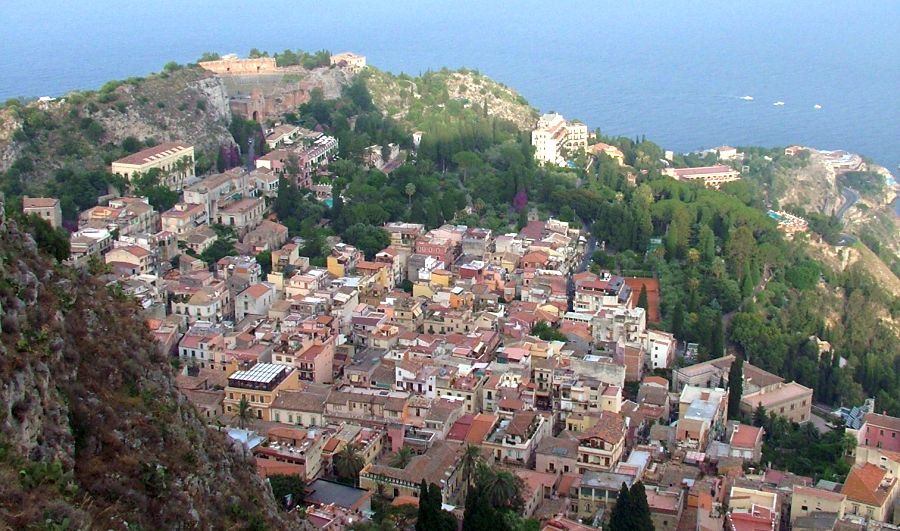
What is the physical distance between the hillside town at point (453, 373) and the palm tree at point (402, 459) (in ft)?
0.11

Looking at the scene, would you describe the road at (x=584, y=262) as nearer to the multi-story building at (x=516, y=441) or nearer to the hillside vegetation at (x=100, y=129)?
the multi-story building at (x=516, y=441)

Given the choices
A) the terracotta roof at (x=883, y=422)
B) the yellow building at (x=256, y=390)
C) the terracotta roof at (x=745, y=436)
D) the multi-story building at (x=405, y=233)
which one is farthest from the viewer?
→ the multi-story building at (x=405, y=233)

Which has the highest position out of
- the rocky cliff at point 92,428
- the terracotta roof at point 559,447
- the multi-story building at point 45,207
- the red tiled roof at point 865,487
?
the rocky cliff at point 92,428

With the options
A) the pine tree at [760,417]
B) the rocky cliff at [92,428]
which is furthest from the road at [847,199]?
the rocky cliff at [92,428]

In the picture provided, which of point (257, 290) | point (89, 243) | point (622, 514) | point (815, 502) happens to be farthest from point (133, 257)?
point (815, 502)

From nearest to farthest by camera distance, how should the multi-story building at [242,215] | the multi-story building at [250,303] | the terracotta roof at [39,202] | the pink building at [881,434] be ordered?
the pink building at [881,434]
the multi-story building at [250,303]
the terracotta roof at [39,202]
the multi-story building at [242,215]

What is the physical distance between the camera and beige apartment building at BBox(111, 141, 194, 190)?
109 feet

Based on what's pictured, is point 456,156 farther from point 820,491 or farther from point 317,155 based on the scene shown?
point 820,491

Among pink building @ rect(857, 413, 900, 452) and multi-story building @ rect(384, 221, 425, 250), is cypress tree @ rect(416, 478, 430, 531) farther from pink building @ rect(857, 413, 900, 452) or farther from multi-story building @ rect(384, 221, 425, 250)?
multi-story building @ rect(384, 221, 425, 250)

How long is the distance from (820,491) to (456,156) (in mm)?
22060

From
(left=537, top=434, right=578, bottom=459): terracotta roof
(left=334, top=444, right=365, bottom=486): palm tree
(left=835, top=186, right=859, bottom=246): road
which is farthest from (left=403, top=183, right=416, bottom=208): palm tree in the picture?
(left=835, top=186, right=859, bottom=246): road

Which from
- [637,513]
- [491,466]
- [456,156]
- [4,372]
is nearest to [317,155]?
[456,156]

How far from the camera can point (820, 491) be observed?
18.4m

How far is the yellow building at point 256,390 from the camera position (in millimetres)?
20978
